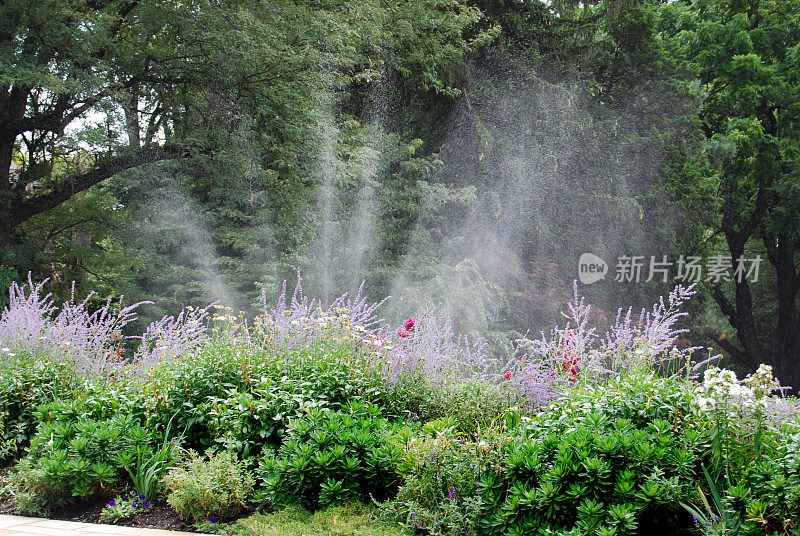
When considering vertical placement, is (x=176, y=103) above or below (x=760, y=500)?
A: above

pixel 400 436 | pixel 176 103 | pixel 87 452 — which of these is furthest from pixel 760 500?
pixel 176 103

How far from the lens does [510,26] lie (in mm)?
11922

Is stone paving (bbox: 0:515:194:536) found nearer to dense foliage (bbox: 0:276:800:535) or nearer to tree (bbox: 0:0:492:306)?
dense foliage (bbox: 0:276:800:535)

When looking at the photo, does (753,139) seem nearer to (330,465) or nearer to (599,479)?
(599,479)

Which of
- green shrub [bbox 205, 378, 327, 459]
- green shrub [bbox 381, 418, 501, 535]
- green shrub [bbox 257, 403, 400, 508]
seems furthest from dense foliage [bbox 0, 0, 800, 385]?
green shrub [bbox 381, 418, 501, 535]

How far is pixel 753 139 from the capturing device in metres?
12.5

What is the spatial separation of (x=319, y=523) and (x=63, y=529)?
1.08 meters

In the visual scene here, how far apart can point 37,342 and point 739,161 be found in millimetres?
13746

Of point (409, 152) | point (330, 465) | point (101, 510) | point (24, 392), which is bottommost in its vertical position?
point (101, 510)

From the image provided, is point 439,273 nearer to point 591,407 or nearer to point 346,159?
point 346,159

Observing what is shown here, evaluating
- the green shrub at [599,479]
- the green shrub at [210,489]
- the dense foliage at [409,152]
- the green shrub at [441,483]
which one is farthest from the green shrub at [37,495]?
the dense foliage at [409,152]

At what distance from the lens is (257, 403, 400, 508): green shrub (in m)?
2.55

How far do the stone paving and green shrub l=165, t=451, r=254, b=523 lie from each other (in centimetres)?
13

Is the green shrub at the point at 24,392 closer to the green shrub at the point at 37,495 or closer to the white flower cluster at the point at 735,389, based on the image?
the green shrub at the point at 37,495
